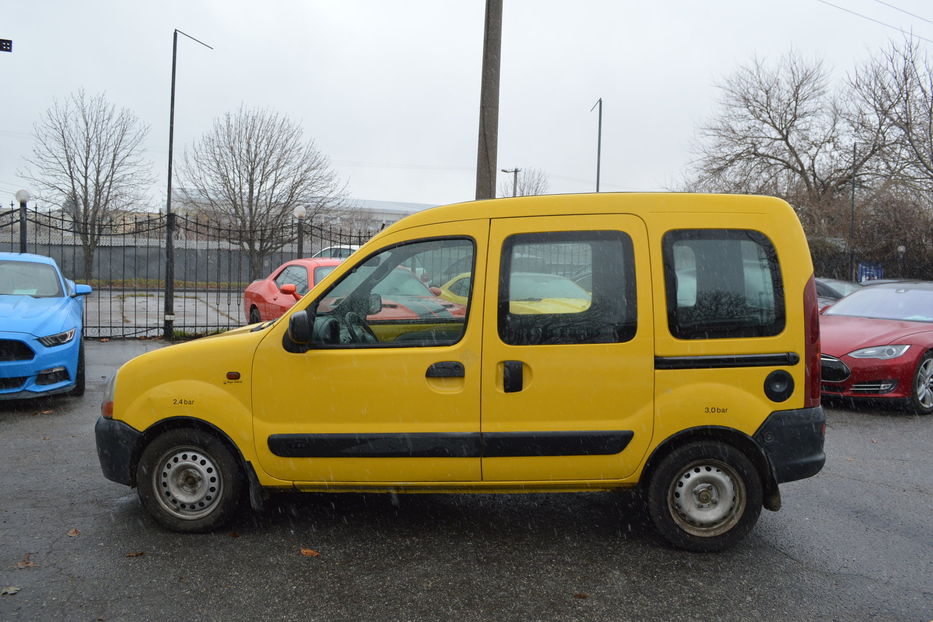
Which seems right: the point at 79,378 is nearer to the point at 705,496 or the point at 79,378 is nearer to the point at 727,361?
the point at 705,496

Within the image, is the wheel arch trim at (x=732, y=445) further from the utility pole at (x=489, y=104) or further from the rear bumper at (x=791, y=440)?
the utility pole at (x=489, y=104)

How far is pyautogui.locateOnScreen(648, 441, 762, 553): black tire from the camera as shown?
155 inches

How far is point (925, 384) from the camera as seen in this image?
7.92 metres

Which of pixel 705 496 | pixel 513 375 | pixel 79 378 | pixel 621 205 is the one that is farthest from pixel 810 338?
pixel 79 378

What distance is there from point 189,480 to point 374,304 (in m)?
1.49

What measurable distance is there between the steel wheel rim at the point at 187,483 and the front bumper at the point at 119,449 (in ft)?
0.54

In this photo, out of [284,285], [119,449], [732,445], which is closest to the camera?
[732,445]

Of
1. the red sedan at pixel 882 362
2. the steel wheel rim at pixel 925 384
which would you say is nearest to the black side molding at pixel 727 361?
the red sedan at pixel 882 362

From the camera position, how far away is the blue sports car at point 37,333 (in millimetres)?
7023

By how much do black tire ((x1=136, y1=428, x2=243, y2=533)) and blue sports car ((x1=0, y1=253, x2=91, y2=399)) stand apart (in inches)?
146

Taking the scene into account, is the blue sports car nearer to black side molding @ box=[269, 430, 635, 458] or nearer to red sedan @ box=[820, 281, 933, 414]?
black side molding @ box=[269, 430, 635, 458]

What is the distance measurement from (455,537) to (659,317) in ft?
5.62

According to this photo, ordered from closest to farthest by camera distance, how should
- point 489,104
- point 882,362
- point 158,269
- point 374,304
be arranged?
point 374,304 < point 882,362 < point 489,104 < point 158,269

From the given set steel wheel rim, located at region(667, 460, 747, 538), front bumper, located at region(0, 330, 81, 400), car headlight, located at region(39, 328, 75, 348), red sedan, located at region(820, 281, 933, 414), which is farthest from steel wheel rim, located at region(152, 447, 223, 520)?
red sedan, located at region(820, 281, 933, 414)
